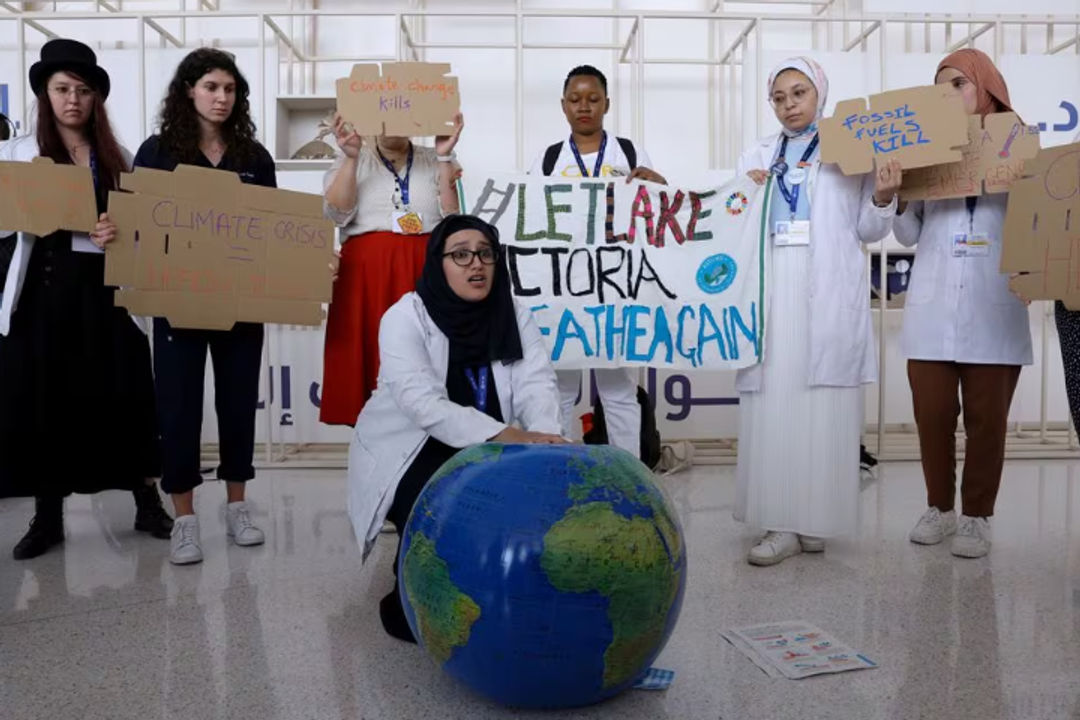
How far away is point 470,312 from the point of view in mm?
2234

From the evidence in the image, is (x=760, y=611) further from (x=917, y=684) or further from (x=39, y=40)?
(x=39, y=40)

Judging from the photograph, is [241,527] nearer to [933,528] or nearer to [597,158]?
[597,158]

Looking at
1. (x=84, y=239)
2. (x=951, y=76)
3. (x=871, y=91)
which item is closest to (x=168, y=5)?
(x=84, y=239)

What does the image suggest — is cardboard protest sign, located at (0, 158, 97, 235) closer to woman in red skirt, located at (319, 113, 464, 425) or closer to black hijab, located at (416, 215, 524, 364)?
woman in red skirt, located at (319, 113, 464, 425)

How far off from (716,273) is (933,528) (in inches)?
43.4

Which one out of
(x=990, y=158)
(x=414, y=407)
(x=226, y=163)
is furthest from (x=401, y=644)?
(x=990, y=158)

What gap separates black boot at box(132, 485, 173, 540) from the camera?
3066 mm

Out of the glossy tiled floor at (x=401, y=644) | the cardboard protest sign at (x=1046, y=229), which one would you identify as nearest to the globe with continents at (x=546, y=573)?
the glossy tiled floor at (x=401, y=644)

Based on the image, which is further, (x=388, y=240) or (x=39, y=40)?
(x=39, y=40)

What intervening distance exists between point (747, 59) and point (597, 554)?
3.77 m

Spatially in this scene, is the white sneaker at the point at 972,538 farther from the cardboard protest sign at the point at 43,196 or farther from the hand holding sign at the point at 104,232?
the cardboard protest sign at the point at 43,196

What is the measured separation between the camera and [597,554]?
4.68ft

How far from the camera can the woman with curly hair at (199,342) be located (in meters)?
2.67

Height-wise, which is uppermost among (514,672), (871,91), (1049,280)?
(871,91)
